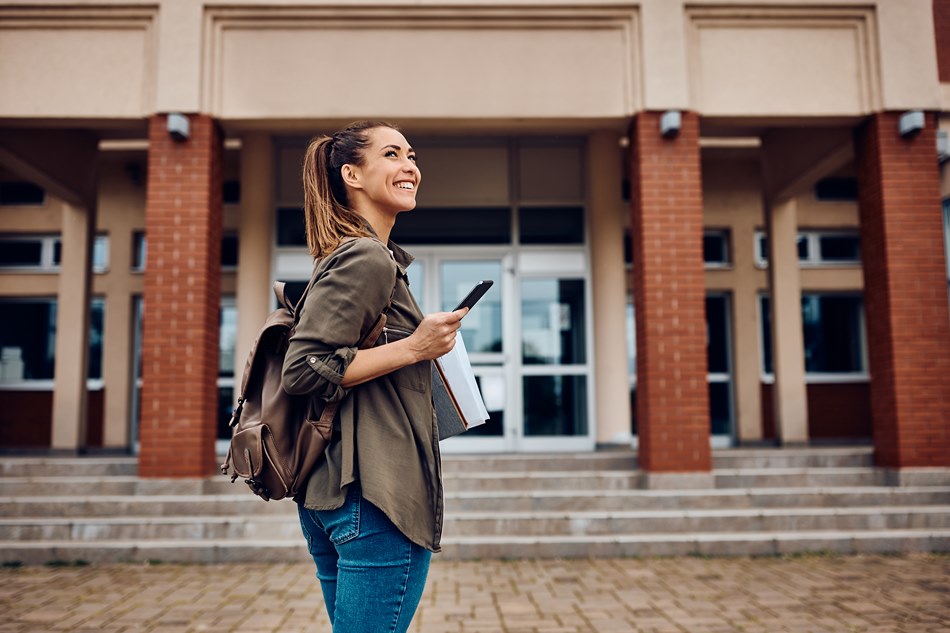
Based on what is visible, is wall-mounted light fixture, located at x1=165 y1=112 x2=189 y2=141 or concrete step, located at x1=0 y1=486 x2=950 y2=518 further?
wall-mounted light fixture, located at x1=165 y1=112 x2=189 y2=141

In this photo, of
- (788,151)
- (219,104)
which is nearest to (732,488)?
(788,151)

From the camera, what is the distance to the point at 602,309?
994cm

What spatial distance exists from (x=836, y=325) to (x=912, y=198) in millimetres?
5876

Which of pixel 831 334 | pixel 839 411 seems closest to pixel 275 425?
pixel 839 411

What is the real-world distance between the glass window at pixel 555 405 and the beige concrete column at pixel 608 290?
0.83 feet

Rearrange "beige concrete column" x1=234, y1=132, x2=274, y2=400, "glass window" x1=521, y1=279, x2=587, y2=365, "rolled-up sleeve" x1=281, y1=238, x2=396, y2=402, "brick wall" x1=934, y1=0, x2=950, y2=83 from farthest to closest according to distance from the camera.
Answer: "glass window" x1=521, y1=279, x2=587, y2=365 → "beige concrete column" x1=234, y1=132, x2=274, y2=400 → "brick wall" x1=934, y1=0, x2=950, y2=83 → "rolled-up sleeve" x1=281, y1=238, x2=396, y2=402

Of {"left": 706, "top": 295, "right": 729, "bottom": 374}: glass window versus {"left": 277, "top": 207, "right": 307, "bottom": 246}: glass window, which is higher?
{"left": 277, "top": 207, "right": 307, "bottom": 246}: glass window

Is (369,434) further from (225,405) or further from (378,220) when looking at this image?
(225,405)

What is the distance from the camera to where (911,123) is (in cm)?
783

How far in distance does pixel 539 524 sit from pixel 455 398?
17.0 feet

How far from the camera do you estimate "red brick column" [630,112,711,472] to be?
24.7 feet

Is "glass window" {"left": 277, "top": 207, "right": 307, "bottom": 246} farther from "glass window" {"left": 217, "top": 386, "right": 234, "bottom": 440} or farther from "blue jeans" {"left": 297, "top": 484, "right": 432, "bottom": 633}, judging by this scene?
"blue jeans" {"left": 297, "top": 484, "right": 432, "bottom": 633}

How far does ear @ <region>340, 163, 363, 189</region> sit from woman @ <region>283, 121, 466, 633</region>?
13cm

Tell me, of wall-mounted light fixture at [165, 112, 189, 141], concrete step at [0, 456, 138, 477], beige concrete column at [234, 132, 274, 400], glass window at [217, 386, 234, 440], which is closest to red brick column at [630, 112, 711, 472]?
wall-mounted light fixture at [165, 112, 189, 141]
